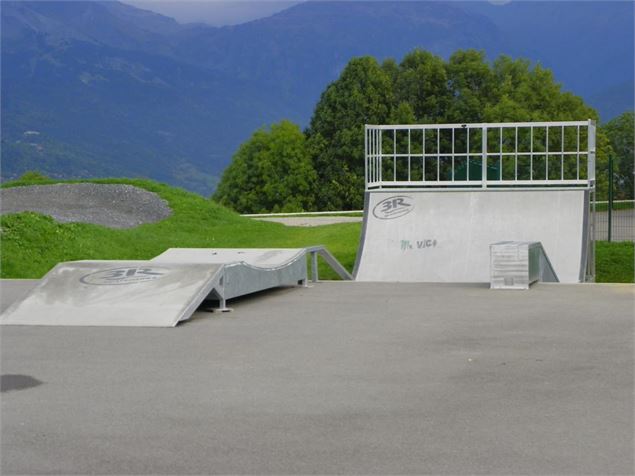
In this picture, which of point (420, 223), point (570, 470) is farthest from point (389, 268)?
point (570, 470)

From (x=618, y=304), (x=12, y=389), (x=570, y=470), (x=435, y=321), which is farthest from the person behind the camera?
(x=618, y=304)

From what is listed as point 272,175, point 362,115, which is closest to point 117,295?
point 272,175

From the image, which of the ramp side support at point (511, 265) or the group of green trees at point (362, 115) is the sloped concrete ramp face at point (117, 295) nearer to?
the ramp side support at point (511, 265)

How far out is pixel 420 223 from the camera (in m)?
16.4

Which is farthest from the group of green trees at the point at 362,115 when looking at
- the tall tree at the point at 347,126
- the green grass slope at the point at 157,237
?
the green grass slope at the point at 157,237

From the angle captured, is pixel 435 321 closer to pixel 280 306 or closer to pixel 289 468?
pixel 280 306

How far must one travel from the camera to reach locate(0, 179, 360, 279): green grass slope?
17578 mm

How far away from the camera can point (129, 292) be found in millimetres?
10492

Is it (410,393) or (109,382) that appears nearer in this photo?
(410,393)

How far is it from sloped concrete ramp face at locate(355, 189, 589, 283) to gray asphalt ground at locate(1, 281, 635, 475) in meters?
4.53

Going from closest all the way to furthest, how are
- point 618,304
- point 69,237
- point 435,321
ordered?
point 435,321
point 618,304
point 69,237

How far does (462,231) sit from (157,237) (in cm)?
796

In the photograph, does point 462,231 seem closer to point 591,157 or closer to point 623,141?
point 591,157

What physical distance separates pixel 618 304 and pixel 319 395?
542 centimetres
